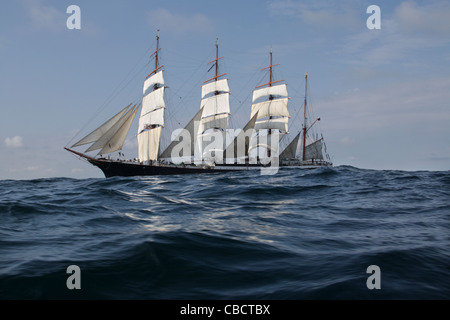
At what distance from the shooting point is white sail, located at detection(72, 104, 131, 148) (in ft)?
180

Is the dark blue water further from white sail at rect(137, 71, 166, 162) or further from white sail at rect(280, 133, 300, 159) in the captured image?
white sail at rect(280, 133, 300, 159)

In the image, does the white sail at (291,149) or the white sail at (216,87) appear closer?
the white sail at (216,87)

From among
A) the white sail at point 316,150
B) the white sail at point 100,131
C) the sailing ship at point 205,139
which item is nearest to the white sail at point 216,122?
the sailing ship at point 205,139

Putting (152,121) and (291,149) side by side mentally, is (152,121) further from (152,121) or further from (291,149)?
(291,149)

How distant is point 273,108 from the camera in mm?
88500

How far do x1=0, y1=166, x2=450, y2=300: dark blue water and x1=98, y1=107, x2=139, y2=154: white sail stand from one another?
50.0 meters

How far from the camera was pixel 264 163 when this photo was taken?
273 ft

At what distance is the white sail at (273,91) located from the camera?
8769 cm

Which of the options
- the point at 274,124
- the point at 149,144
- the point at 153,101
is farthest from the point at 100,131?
the point at 274,124

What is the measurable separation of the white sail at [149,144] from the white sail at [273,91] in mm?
32906

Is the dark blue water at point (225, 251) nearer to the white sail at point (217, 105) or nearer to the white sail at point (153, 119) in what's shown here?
the white sail at point (153, 119)

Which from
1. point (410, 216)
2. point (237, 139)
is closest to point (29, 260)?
point (410, 216)
